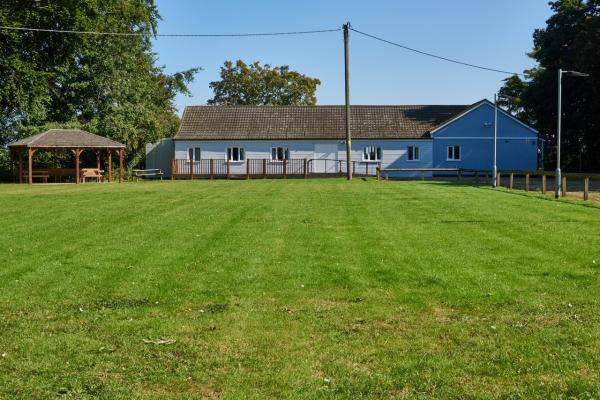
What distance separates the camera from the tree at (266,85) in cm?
7975

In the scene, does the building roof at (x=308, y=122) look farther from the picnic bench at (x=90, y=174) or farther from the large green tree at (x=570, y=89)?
the picnic bench at (x=90, y=174)

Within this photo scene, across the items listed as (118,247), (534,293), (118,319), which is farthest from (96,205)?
(534,293)

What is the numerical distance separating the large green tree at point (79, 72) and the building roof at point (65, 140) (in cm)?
277

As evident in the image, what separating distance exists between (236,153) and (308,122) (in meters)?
6.07

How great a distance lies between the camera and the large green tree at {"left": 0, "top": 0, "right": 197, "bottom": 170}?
3797 centimetres

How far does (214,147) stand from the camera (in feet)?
156

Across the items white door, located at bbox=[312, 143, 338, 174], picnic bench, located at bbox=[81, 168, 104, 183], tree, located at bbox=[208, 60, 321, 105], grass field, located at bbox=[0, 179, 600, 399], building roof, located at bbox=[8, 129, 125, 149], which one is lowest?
grass field, located at bbox=[0, 179, 600, 399]

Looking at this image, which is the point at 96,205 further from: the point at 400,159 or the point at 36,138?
the point at 400,159

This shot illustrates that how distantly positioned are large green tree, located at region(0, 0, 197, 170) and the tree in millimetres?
32136

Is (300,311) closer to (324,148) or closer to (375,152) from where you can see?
(324,148)

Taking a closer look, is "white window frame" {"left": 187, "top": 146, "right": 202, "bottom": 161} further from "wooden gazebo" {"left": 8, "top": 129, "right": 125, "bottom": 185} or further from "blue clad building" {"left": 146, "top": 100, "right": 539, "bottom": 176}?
"wooden gazebo" {"left": 8, "top": 129, "right": 125, "bottom": 185}

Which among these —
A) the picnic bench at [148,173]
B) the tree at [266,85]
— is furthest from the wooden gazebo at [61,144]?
the tree at [266,85]

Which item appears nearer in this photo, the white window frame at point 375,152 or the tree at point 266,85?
the white window frame at point 375,152

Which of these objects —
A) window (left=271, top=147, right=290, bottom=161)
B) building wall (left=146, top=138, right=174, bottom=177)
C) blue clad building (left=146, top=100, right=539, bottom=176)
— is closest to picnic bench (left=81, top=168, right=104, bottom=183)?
blue clad building (left=146, top=100, right=539, bottom=176)
